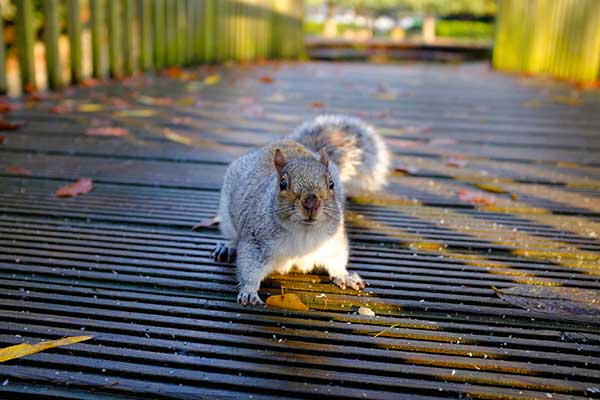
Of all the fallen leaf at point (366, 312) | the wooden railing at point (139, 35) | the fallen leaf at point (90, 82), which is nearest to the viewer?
the fallen leaf at point (366, 312)

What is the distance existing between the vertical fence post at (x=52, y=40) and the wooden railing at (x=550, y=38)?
5757mm

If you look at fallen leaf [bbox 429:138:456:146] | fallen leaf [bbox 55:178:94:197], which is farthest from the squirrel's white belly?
fallen leaf [bbox 429:138:456:146]

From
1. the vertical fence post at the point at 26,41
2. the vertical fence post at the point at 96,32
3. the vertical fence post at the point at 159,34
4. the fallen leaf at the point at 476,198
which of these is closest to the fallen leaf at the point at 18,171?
the fallen leaf at the point at 476,198

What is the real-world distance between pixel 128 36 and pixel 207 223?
457 cm

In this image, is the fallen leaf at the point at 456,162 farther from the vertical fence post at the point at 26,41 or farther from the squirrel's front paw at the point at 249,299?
the vertical fence post at the point at 26,41

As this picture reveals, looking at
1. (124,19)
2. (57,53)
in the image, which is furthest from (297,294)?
(124,19)

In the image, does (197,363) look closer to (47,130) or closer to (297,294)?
(297,294)

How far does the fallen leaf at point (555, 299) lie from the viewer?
1.76 metres

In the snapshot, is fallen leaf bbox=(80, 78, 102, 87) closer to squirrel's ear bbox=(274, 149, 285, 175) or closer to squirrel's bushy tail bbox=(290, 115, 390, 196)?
squirrel's bushy tail bbox=(290, 115, 390, 196)

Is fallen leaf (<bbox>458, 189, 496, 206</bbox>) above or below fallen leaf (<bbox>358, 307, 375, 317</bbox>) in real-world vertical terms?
above

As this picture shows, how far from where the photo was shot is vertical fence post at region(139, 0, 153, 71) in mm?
6641

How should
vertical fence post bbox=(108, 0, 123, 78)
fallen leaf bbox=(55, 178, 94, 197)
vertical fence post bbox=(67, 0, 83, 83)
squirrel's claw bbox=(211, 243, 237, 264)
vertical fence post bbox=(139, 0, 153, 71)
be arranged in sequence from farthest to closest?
vertical fence post bbox=(139, 0, 153, 71), vertical fence post bbox=(108, 0, 123, 78), vertical fence post bbox=(67, 0, 83, 83), fallen leaf bbox=(55, 178, 94, 197), squirrel's claw bbox=(211, 243, 237, 264)

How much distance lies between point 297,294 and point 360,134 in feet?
4.20

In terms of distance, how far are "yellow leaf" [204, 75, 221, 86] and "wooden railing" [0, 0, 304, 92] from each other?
0.63m
